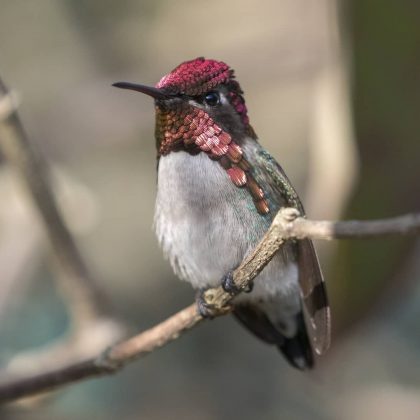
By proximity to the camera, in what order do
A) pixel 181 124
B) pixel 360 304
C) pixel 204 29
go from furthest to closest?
pixel 204 29
pixel 360 304
pixel 181 124

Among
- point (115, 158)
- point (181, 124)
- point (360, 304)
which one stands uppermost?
point (181, 124)

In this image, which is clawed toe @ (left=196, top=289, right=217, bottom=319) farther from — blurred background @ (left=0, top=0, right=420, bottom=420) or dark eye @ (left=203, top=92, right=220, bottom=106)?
blurred background @ (left=0, top=0, right=420, bottom=420)

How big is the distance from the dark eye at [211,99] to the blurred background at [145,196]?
1.39 metres

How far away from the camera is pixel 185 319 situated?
1815 millimetres

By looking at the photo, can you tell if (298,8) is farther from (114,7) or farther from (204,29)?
(114,7)

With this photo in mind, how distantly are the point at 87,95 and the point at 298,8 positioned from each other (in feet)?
3.16

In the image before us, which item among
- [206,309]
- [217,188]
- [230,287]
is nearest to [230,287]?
[230,287]

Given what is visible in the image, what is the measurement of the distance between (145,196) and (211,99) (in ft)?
8.05

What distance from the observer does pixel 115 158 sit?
412 cm

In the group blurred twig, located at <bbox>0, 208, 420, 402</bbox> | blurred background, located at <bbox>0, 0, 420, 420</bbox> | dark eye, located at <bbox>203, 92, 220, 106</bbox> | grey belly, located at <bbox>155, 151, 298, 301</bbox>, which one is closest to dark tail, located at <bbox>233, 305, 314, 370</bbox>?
grey belly, located at <bbox>155, 151, 298, 301</bbox>

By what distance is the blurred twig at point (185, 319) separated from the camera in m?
1.12

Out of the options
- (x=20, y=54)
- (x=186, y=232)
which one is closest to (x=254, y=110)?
(x=20, y=54)

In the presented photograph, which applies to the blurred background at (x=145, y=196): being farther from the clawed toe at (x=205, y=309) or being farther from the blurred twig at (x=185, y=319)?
the clawed toe at (x=205, y=309)

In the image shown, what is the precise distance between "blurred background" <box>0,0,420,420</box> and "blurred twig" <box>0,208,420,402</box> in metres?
1.02
